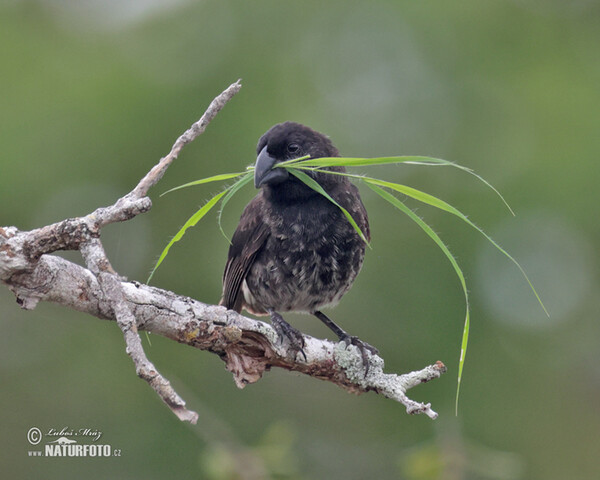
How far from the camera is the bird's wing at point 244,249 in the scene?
383 cm

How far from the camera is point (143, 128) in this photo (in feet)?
Result: 19.6

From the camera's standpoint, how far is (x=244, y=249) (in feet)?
12.8

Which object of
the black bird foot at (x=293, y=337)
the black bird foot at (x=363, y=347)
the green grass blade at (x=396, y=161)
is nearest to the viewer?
the green grass blade at (x=396, y=161)

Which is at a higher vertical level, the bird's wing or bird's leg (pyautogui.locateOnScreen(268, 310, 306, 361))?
the bird's wing

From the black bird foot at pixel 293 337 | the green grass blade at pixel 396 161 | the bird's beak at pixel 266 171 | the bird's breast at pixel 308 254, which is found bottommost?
the green grass blade at pixel 396 161

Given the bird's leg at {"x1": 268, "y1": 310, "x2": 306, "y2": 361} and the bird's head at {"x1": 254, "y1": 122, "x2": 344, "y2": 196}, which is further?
the bird's head at {"x1": 254, "y1": 122, "x2": 344, "y2": 196}

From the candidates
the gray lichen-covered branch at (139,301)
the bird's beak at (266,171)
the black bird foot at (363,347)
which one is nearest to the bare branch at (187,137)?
the gray lichen-covered branch at (139,301)

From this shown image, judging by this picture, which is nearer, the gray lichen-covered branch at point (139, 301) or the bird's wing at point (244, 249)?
the gray lichen-covered branch at point (139, 301)

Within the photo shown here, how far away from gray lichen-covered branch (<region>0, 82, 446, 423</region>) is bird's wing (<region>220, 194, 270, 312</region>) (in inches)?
31.1

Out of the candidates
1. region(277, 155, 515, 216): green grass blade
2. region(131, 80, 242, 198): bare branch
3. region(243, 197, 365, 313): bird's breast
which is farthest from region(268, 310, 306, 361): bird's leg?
region(131, 80, 242, 198): bare branch

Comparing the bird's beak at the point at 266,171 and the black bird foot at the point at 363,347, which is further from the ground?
the bird's beak at the point at 266,171

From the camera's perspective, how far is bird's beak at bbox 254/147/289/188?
3371 mm

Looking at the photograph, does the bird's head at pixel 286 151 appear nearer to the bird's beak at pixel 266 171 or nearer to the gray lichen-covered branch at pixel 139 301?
the bird's beak at pixel 266 171

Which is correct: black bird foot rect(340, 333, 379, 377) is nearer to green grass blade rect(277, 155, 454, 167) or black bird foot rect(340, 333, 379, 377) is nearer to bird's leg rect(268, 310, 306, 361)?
bird's leg rect(268, 310, 306, 361)
